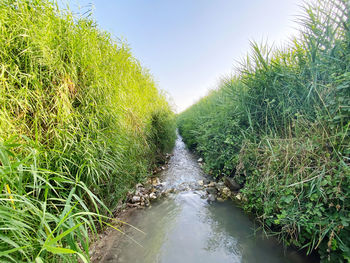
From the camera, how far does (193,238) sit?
186 centimetres

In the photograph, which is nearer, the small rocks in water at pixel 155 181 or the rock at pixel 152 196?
the rock at pixel 152 196

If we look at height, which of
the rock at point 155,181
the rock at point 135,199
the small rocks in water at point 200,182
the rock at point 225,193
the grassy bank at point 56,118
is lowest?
the rock at point 225,193

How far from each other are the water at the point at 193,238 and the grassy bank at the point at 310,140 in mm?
258

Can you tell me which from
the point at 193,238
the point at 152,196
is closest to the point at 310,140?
the point at 193,238

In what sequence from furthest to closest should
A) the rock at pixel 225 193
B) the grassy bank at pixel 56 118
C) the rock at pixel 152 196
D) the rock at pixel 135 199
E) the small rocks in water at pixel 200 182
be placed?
1. the small rocks in water at pixel 200 182
2. the rock at pixel 152 196
3. the rock at pixel 225 193
4. the rock at pixel 135 199
5. the grassy bank at pixel 56 118

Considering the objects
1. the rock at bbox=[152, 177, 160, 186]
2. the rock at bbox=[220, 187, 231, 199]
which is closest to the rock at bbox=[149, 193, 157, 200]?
the rock at bbox=[152, 177, 160, 186]

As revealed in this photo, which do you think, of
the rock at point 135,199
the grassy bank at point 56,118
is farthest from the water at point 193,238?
the grassy bank at point 56,118

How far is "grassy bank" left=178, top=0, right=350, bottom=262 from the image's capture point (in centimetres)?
117

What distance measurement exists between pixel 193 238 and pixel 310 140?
1.80 meters

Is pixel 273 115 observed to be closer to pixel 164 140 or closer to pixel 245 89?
pixel 245 89

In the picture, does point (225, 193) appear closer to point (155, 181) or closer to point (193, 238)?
point (193, 238)

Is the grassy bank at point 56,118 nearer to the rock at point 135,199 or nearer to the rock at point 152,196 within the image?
the rock at point 135,199

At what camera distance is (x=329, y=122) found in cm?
138

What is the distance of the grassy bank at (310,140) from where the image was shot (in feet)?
3.85
